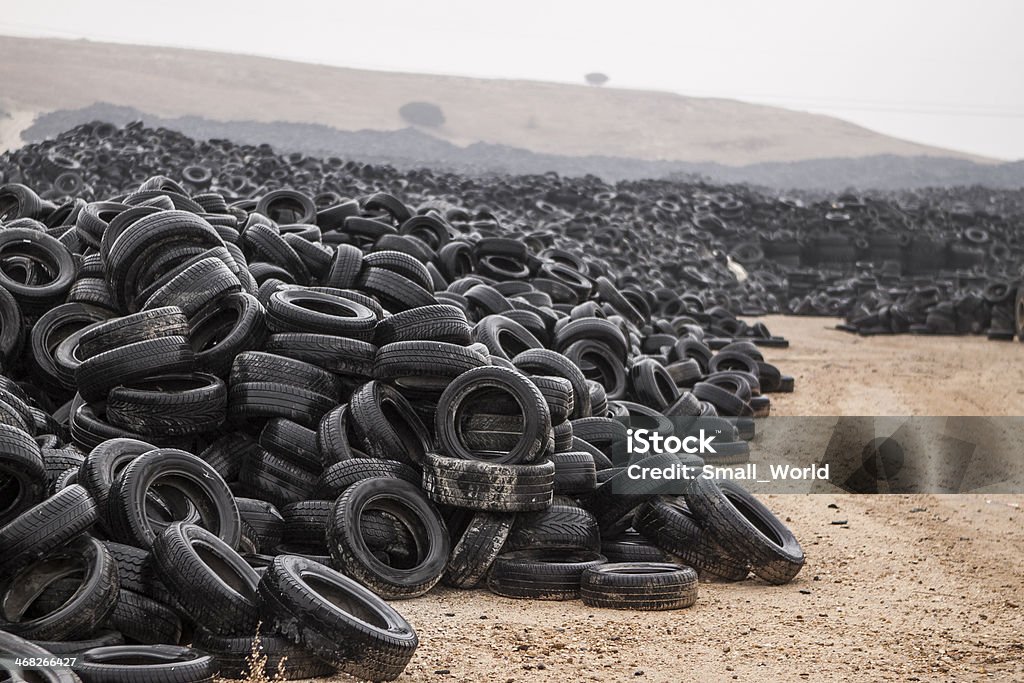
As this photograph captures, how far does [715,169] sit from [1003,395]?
80.5 m

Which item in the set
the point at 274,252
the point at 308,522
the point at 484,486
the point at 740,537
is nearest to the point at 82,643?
the point at 308,522

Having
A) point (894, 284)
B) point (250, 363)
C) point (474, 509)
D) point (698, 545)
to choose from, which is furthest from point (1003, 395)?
point (894, 284)

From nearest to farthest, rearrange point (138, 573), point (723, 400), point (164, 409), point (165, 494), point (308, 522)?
point (138, 573), point (165, 494), point (308, 522), point (164, 409), point (723, 400)

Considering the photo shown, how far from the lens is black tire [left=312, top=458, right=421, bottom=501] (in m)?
7.44

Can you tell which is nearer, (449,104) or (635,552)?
(635,552)

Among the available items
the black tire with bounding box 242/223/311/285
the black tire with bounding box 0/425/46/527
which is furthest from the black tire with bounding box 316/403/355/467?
the black tire with bounding box 242/223/311/285

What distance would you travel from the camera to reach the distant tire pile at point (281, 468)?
18.2 ft

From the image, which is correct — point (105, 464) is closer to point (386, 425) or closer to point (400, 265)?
point (386, 425)

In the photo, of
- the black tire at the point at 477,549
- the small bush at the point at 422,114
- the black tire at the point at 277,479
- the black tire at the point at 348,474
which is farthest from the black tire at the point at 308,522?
the small bush at the point at 422,114

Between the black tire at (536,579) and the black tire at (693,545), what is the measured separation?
86cm

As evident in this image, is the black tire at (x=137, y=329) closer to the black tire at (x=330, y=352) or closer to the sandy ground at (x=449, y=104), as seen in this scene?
the black tire at (x=330, y=352)

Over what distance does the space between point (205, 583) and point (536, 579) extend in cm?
256

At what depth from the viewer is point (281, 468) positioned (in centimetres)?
774

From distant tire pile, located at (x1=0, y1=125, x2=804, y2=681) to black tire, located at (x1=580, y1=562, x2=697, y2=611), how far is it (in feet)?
0.06
